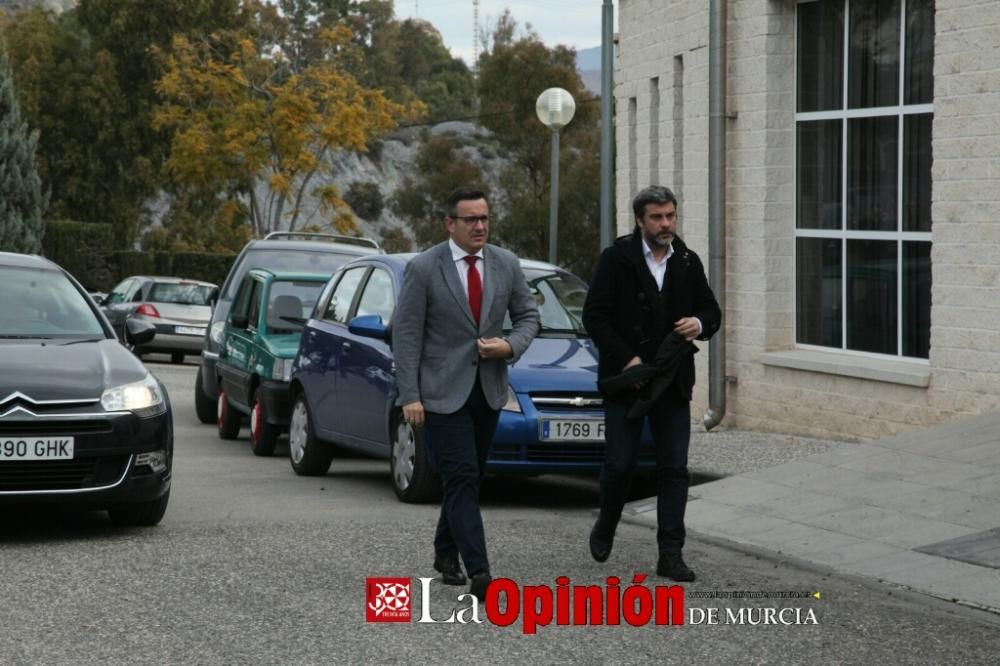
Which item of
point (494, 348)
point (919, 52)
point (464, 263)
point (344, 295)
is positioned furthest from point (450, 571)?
point (919, 52)

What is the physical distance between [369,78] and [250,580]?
98143 millimetres

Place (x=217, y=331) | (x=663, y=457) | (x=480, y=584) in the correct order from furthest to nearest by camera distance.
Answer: (x=217, y=331)
(x=663, y=457)
(x=480, y=584)

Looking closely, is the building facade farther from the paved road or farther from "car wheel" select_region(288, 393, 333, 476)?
"car wheel" select_region(288, 393, 333, 476)

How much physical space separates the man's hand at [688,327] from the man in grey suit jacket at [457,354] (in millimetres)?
731

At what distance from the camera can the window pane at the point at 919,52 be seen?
13445 millimetres

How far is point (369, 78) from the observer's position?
343 feet

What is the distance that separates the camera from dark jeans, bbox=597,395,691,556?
8.04 m

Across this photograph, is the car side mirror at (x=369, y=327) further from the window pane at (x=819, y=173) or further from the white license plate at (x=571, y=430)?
the window pane at (x=819, y=173)

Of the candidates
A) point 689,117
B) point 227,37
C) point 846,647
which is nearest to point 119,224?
point 227,37

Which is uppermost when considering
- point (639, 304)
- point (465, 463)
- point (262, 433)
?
point (639, 304)

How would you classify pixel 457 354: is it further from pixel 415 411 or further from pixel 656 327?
pixel 656 327

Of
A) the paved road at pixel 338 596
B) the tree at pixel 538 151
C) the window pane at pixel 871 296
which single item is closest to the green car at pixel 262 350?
the paved road at pixel 338 596

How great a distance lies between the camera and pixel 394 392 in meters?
11.1

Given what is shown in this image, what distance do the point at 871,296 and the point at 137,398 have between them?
280 inches
